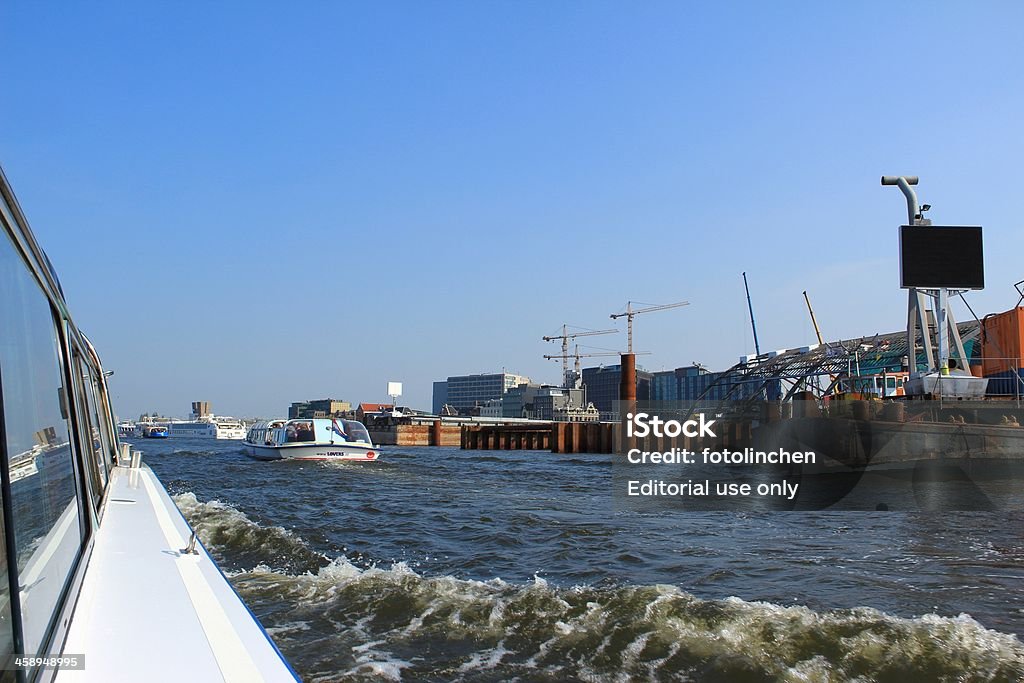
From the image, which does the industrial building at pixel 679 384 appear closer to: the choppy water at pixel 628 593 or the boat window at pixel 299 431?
the boat window at pixel 299 431

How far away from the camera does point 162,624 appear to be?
1.97m

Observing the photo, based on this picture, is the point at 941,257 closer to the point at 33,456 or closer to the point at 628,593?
the point at 628,593

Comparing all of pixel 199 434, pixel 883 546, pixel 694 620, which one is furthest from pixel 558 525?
pixel 199 434

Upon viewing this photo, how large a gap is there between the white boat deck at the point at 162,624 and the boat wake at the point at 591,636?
1798mm

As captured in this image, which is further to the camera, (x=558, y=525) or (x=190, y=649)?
(x=558, y=525)

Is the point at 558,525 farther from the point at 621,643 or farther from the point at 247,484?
the point at 247,484

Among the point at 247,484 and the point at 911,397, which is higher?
the point at 911,397

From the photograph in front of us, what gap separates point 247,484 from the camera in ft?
55.7

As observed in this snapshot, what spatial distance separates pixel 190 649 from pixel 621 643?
364 cm

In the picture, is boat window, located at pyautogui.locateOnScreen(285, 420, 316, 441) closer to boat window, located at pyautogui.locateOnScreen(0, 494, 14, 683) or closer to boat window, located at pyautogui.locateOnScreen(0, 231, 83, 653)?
boat window, located at pyautogui.locateOnScreen(0, 231, 83, 653)

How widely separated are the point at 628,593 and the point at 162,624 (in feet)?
14.8

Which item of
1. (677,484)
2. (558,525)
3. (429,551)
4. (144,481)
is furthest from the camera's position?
(677,484)

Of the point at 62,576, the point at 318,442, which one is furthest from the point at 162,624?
the point at 318,442

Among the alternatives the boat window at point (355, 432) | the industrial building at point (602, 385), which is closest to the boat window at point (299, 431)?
the boat window at point (355, 432)
